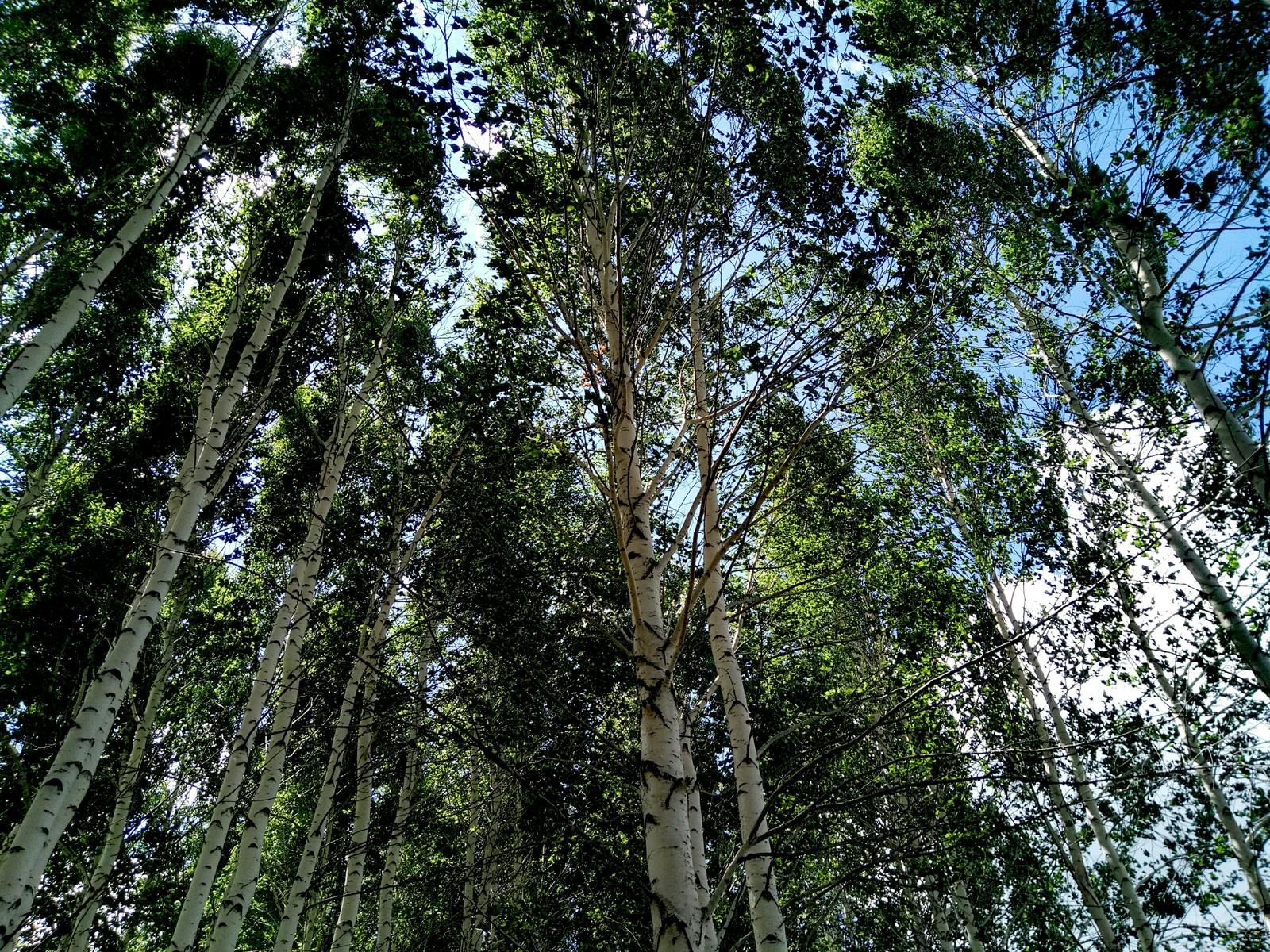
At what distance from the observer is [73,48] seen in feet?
26.9

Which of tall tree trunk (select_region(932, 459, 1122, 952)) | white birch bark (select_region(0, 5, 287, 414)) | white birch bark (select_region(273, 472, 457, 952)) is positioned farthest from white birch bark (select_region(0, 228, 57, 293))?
tall tree trunk (select_region(932, 459, 1122, 952))

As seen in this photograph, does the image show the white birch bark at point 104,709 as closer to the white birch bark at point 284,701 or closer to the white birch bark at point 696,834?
the white birch bark at point 284,701

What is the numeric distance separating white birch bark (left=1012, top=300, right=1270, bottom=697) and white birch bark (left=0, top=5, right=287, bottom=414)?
8043 mm

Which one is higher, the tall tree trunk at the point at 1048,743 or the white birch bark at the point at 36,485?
the white birch bark at the point at 36,485

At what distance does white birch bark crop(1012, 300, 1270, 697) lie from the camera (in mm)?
5367

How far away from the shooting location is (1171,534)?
5066 millimetres

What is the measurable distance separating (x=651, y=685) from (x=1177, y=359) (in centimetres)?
618

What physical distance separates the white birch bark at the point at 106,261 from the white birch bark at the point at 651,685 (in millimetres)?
4696

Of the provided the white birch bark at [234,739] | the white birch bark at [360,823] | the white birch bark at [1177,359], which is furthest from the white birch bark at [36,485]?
the white birch bark at [1177,359]

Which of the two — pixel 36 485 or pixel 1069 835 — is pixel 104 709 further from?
pixel 1069 835

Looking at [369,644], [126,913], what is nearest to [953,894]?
[369,644]

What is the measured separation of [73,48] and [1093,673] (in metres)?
15.0

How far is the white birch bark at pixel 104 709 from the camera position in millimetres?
4434

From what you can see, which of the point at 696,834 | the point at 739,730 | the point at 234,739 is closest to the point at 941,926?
the point at 696,834
